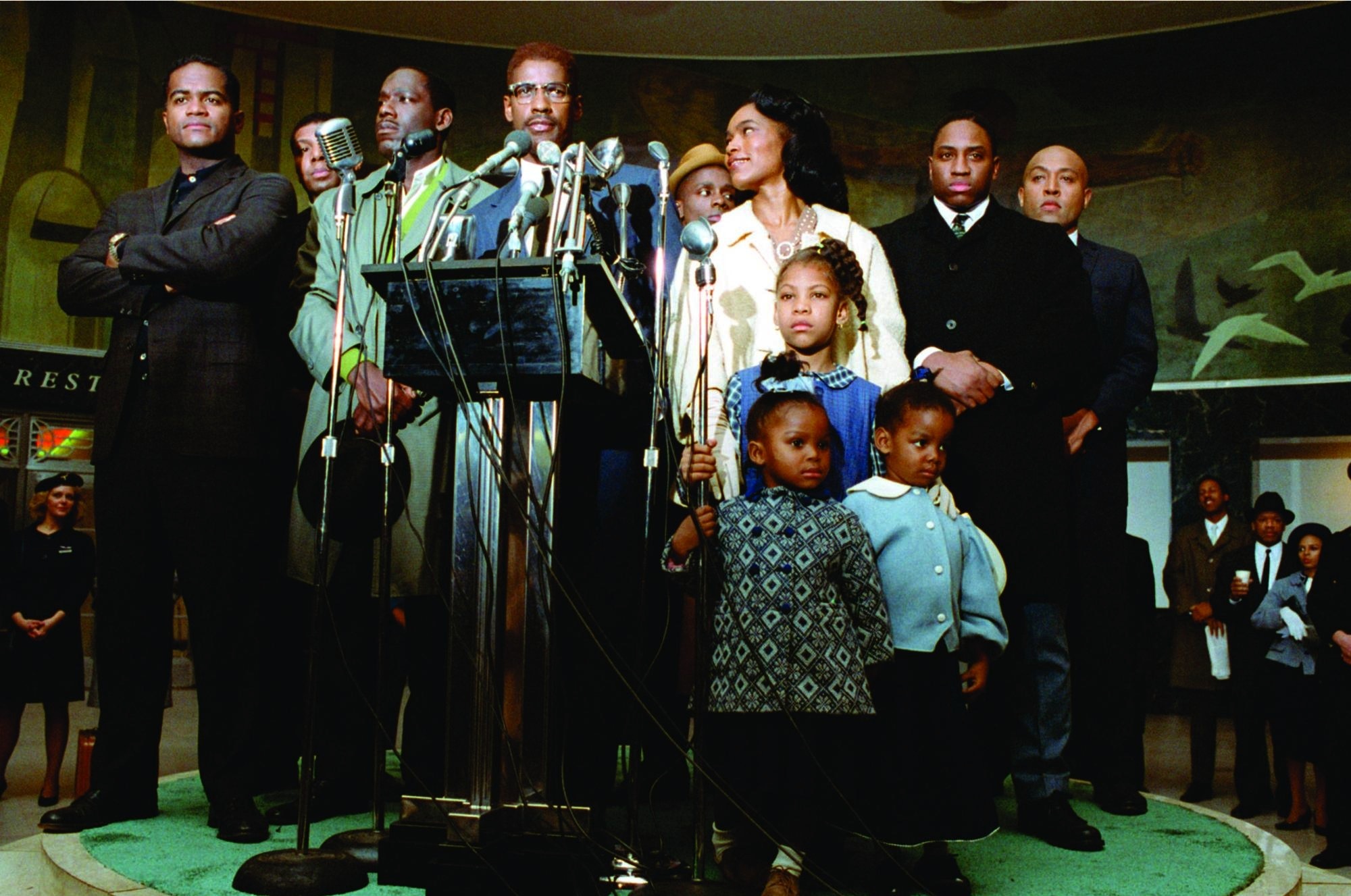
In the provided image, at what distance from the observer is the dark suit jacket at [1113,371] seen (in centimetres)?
399

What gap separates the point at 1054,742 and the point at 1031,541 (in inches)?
20.7

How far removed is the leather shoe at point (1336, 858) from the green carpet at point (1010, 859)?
1716 mm

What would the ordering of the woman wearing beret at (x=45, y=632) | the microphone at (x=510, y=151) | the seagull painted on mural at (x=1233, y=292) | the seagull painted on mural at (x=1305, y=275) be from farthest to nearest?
the seagull painted on mural at (x=1233, y=292), the seagull painted on mural at (x=1305, y=275), the woman wearing beret at (x=45, y=632), the microphone at (x=510, y=151)

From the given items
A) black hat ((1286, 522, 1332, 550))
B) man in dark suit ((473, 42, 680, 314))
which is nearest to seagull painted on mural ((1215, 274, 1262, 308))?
black hat ((1286, 522, 1332, 550))

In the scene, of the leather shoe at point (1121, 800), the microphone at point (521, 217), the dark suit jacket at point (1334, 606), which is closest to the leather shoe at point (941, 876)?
the leather shoe at point (1121, 800)

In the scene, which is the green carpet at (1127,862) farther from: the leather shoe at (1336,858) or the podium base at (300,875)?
the leather shoe at (1336,858)

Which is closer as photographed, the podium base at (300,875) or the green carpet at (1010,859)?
the podium base at (300,875)

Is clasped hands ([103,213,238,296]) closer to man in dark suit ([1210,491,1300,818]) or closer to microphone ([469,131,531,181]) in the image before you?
microphone ([469,131,531,181])

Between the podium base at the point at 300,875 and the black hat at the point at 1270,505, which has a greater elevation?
the black hat at the point at 1270,505

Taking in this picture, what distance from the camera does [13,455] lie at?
11227 millimetres

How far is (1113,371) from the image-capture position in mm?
4195

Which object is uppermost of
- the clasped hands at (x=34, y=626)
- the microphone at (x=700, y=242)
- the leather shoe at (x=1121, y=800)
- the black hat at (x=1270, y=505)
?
the microphone at (x=700, y=242)

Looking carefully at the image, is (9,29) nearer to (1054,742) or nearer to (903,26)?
(903,26)

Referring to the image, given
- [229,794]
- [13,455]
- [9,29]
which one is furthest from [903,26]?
[229,794]
